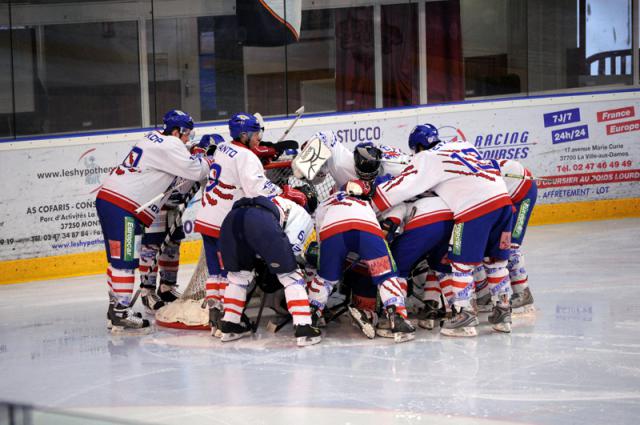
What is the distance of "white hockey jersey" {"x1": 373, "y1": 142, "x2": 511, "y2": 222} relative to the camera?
17.4 feet

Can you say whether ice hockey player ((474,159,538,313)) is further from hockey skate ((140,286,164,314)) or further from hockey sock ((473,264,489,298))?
hockey skate ((140,286,164,314))

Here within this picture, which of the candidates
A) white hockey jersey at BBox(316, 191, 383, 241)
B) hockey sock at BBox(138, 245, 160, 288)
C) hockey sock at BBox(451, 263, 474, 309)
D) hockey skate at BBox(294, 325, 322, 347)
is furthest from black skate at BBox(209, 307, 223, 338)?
hockey sock at BBox(451, 263, 474, 309)

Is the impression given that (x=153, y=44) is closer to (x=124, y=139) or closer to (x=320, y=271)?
(x=124, y=139)

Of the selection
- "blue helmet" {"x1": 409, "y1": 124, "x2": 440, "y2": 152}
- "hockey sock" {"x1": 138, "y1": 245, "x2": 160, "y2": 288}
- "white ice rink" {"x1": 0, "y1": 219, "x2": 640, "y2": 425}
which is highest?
"blue helmet" {"x1": 409, "y1": 124, "x2": 440, "y2": 152}

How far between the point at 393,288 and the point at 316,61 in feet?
14.8

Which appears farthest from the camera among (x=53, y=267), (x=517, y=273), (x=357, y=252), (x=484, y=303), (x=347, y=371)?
(x=53, y=267)

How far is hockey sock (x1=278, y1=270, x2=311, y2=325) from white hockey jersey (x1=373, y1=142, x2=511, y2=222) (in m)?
0.61

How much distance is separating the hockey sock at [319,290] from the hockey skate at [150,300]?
1.39 metres

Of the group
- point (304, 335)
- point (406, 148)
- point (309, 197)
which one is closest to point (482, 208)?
point (309, 197)

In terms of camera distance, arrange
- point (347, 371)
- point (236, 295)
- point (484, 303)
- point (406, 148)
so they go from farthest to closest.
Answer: point (406, 148) < point (484, 303) < point (236, 295) < point (347, 371)

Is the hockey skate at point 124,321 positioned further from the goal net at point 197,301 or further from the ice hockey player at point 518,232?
the ice hockey player at point 518,232

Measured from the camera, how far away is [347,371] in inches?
185

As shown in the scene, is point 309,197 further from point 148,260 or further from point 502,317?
point 148,260

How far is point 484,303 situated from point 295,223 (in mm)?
1369
